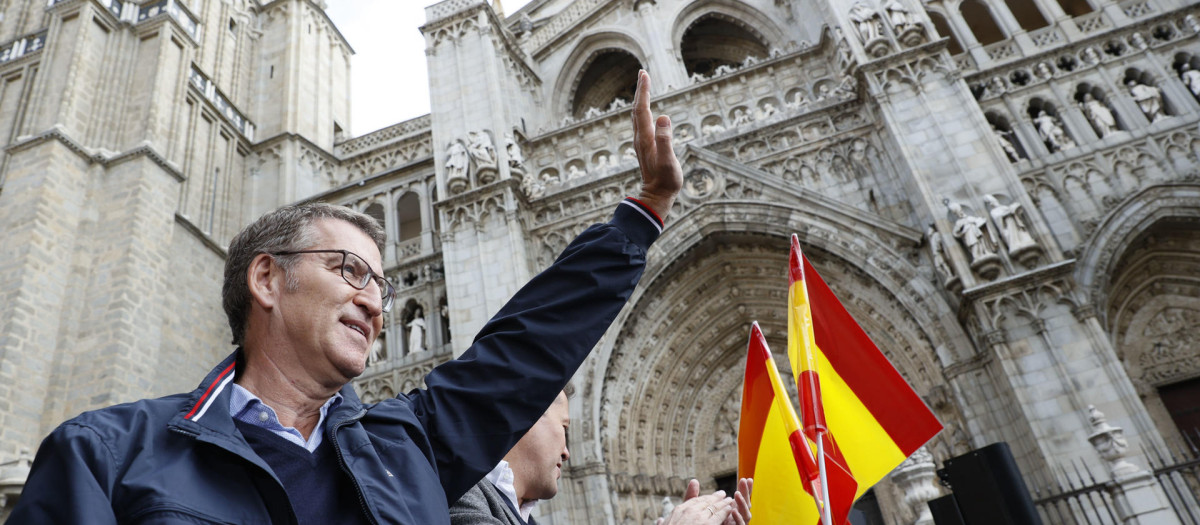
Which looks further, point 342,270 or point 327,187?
point 327,187

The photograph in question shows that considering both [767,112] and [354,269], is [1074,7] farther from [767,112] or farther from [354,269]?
[354,269]

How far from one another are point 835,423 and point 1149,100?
9.43 m

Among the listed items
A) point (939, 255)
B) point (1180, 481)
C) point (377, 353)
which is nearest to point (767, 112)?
point (939, 255)

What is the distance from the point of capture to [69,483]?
A: 892 millimetres

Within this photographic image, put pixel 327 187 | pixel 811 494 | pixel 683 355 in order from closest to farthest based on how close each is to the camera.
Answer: pixel 811 494 → pixel 683 355 → pixel 327 187

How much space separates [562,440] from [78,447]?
1.60m

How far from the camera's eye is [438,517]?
116 centimetres

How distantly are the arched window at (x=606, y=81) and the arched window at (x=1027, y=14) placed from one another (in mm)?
8120

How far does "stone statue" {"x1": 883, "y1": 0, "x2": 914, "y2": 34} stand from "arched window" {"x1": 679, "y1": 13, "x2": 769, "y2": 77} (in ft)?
16.3

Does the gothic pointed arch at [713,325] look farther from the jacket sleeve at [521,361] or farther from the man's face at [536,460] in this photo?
the jacket sleeve at [521,361]

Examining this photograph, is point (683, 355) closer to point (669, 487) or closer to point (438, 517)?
point (669, 487)

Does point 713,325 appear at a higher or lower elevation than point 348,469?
higher

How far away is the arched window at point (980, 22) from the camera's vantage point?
1328 cm

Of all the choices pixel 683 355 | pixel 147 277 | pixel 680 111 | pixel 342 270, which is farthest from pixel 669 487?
pixel 342 270
